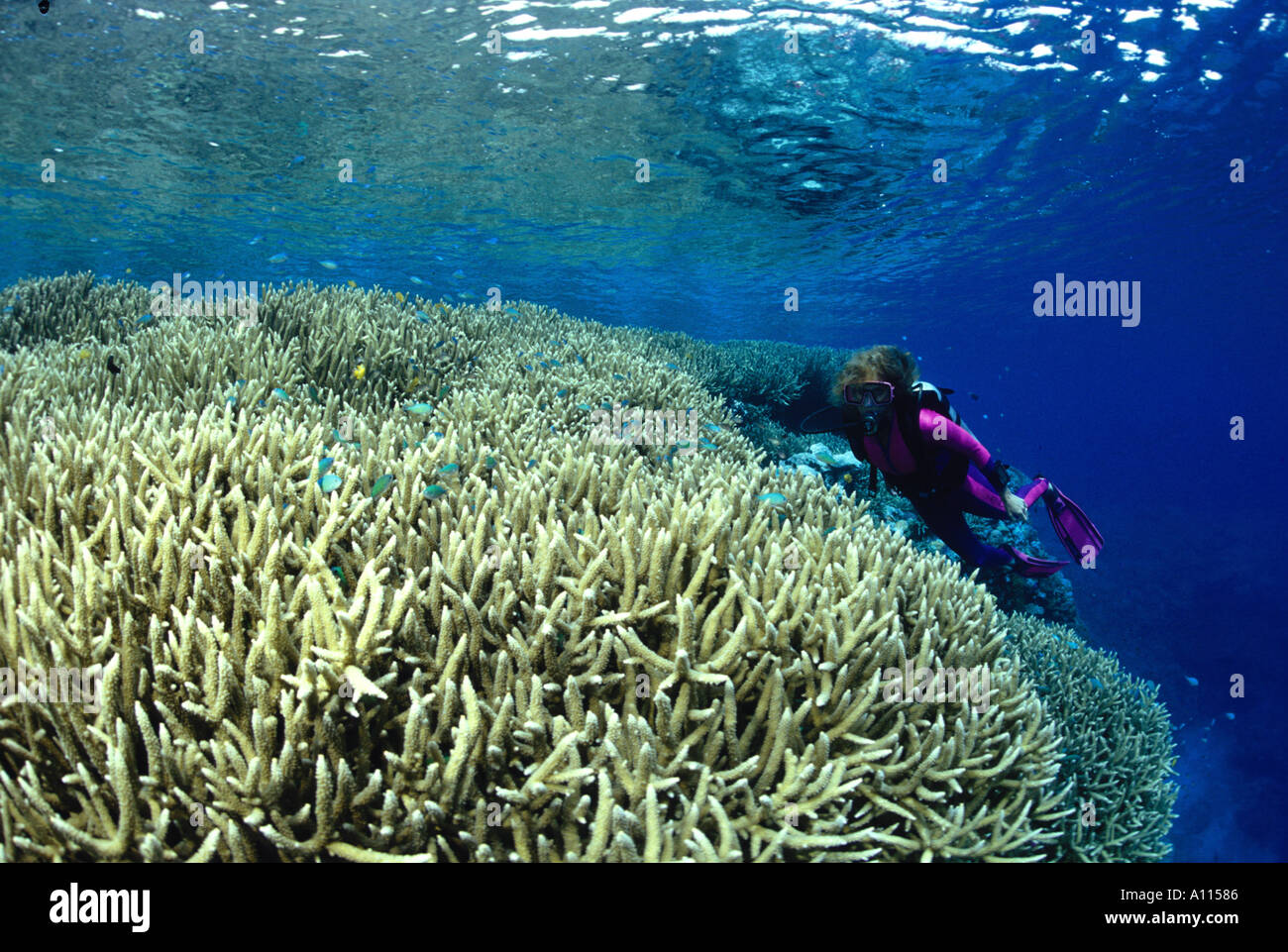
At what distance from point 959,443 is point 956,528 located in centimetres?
154

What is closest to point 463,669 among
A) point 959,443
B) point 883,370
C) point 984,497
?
point 883,370

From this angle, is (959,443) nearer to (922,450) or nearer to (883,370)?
(922,450)

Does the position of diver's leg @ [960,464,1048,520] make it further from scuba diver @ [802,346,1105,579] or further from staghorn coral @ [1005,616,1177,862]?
staghorn coral @ [1005,616,1177,862]

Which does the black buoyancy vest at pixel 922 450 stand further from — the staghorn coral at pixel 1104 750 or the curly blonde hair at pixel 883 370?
the staghorn coral at pixel 1104 750

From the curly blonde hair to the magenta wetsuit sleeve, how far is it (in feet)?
1.32

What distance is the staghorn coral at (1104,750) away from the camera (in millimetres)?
4039

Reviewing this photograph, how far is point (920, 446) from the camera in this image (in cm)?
593

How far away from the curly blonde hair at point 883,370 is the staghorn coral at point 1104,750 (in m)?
2.69

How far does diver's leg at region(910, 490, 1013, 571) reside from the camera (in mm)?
6617

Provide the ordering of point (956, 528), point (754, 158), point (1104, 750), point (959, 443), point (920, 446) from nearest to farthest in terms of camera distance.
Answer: point (1104, 750), point (959, 443), point (920, 446), point (956, 528), point (754, 158)

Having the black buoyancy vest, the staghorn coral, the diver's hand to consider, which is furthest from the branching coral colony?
the diver's hand
